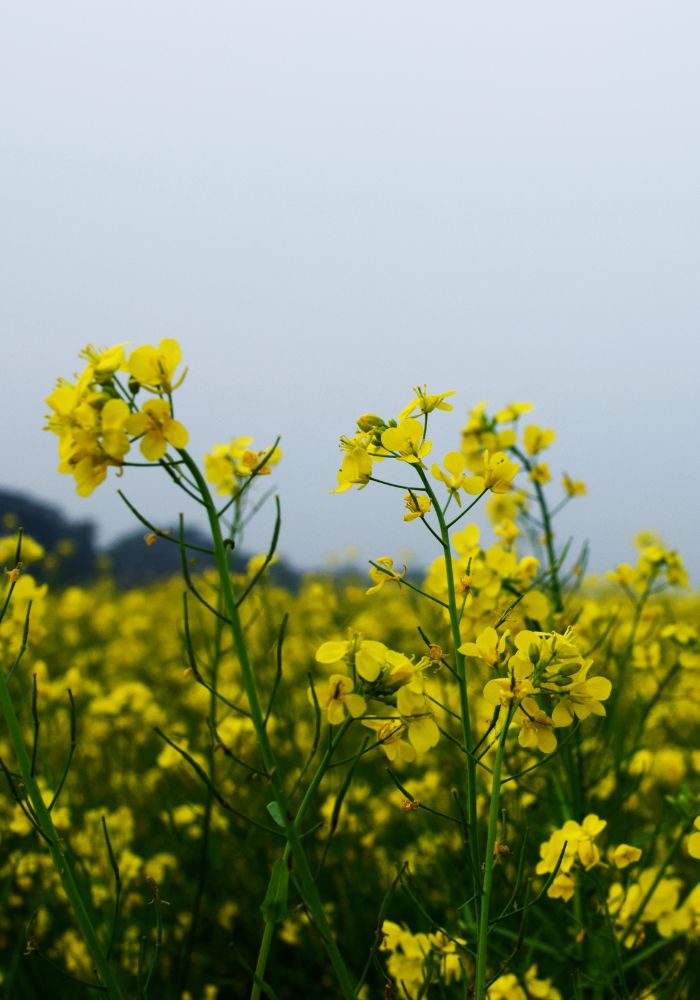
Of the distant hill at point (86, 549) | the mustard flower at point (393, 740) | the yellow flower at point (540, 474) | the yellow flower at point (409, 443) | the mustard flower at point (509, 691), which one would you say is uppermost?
the yellow flower at point (540, 474)

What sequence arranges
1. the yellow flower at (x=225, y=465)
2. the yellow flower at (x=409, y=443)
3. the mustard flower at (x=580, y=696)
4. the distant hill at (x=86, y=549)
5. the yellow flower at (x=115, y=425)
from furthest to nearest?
the distant hill at (x=86, y=549) < the yellow flower at (x=225, y=465) < the yellow flower at (x=409, y=443) < the mustard flower at (x=580, y=696) < the yellow flower at (x=115, y=425)

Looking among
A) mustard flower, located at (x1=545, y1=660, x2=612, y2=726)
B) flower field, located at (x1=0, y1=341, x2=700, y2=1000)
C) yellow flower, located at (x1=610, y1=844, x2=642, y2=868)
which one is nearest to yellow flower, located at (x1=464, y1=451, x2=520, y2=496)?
flower field, located at (x1=0, y1=341, x2=700, y2=1000)

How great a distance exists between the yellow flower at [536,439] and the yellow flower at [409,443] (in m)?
1.30

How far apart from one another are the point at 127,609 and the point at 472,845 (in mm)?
8560

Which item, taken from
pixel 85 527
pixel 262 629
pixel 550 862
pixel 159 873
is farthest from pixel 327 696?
pixel 85 527

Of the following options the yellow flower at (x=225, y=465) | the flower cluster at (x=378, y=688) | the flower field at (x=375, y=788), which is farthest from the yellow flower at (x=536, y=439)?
the flower cluster at (x=378, y=688)

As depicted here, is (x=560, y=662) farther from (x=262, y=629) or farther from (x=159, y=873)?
(x=262, y=629)

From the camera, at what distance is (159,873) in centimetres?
280

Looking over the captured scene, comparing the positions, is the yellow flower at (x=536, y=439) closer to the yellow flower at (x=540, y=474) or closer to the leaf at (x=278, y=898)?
the yellow flower at (x=540, y=474)

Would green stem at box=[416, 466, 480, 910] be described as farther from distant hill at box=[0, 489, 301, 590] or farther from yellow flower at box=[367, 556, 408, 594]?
distant hill at box=[0, 489, 301, 590]

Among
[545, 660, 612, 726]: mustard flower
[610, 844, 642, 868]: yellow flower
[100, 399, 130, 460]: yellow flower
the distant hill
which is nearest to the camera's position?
[100, 399, 130, 460]: yellow flower

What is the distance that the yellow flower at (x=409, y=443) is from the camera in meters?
1.26

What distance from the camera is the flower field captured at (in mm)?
1098

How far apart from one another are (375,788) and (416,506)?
3264 mm
